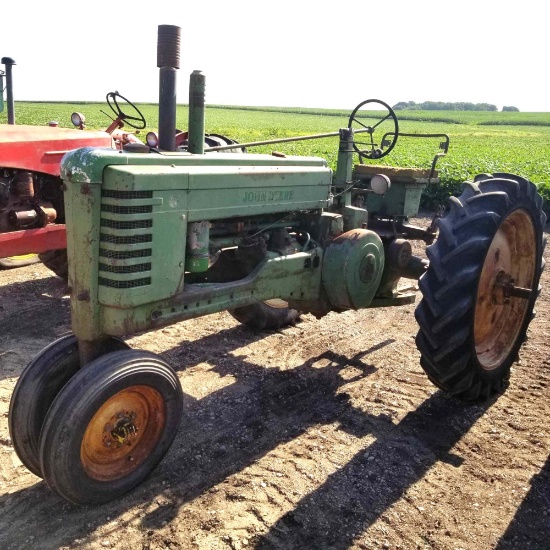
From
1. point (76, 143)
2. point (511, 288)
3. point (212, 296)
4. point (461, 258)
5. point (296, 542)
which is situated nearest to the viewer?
point (296, 542)

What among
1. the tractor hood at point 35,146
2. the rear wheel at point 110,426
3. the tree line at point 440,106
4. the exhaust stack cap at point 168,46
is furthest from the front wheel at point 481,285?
the tree line at point 440,106

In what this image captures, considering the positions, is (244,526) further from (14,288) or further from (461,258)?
(14,288)

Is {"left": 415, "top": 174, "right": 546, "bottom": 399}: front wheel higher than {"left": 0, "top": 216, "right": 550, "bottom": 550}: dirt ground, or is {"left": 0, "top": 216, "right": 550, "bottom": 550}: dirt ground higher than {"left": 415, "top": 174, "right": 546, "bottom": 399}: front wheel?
{"left": 415, "top": 174, "right": 546, "bottom": 399}: front wheel

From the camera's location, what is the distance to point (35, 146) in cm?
552

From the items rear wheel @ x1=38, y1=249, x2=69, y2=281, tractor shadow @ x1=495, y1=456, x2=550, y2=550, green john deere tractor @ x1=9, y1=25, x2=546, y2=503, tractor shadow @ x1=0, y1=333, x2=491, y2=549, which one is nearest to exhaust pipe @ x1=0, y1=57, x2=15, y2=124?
rear wheel @ x1=38, y1=249, x2=69, y2=281

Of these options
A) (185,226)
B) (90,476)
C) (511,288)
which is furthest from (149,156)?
(511,288)

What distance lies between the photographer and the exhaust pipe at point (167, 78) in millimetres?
3166

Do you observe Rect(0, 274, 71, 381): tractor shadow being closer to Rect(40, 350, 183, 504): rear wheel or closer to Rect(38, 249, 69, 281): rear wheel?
Rect(38, 249, 69, 281): rear wheel

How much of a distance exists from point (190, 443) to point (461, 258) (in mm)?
1927

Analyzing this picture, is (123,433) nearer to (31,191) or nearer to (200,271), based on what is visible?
(200,271)

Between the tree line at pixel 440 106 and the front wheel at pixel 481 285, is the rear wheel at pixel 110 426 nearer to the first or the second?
the front wheel at pixel 481 285

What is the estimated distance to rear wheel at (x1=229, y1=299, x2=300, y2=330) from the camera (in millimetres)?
5205

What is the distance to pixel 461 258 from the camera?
12.1 ft

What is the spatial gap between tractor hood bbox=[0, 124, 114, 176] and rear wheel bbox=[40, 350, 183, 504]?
3185mm
